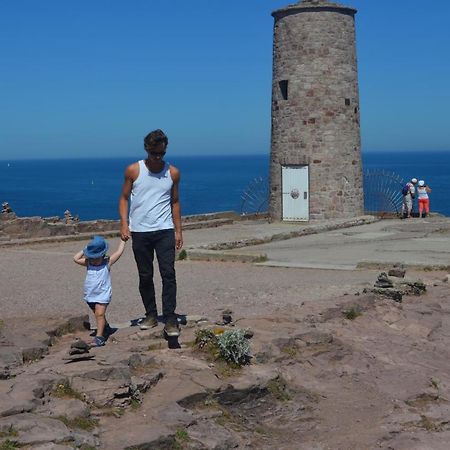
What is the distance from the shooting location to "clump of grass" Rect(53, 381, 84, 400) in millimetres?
6754

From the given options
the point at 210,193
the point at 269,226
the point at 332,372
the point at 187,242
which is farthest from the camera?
the point at 210,193

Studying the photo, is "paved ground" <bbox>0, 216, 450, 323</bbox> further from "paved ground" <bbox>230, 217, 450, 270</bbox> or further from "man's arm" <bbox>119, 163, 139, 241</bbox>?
"man's arm" <bbox>119, 163, 139, 241</bbox>

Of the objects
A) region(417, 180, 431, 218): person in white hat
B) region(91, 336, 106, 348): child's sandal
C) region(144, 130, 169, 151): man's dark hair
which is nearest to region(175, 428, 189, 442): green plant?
region(91, 336, 106, 348): child's sandal

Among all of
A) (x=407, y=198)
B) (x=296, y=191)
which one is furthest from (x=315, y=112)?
(x=407, y=198)

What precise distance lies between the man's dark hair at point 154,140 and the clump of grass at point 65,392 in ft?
8.09

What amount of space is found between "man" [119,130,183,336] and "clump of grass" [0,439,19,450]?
8.41 ft

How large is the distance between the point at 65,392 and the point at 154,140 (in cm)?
259

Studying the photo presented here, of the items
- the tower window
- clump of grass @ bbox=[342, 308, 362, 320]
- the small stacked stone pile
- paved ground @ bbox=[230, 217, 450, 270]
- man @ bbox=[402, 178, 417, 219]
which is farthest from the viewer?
man @ bbox=[402, 178, 417, 219]

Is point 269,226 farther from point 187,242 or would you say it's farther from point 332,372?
point 332,372

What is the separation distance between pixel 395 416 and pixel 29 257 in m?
11.3

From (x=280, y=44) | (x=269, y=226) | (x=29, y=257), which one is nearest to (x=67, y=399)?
(x=29, y=257)

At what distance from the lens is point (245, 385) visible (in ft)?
24.8

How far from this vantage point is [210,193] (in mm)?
113000

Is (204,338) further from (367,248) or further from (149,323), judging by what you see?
(367,248)
